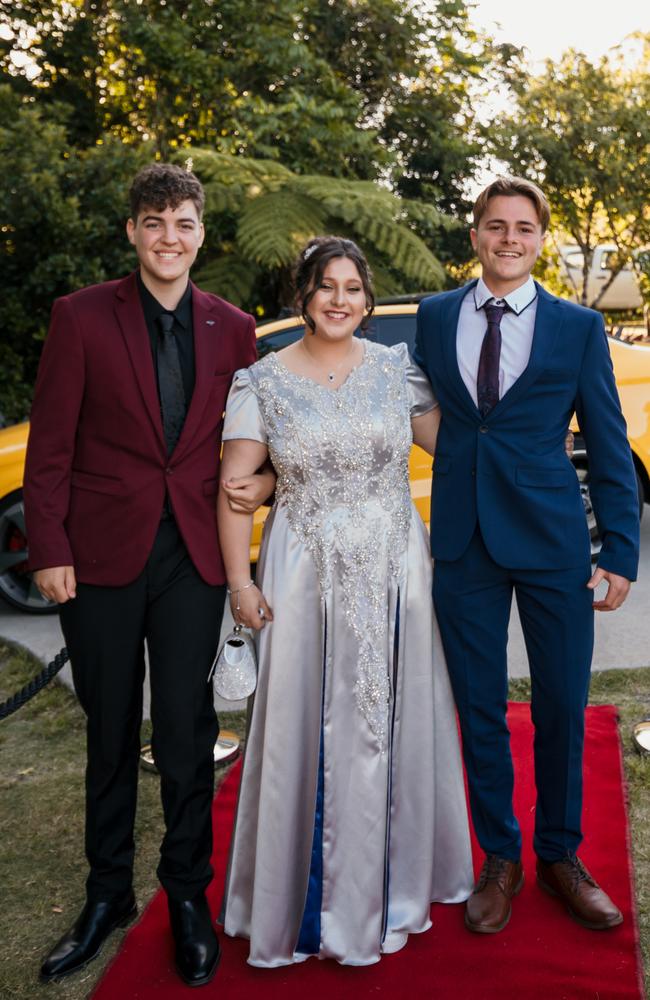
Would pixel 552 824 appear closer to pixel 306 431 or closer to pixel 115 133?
pixel 306 431

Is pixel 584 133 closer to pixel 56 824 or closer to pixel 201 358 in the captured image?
pixel 201 358

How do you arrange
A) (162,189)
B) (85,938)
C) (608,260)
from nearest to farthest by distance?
(162,189), (85,938), (608,260)

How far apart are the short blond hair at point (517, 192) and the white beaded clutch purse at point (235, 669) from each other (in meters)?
1.31

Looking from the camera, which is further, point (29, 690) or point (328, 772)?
point (29, 690)

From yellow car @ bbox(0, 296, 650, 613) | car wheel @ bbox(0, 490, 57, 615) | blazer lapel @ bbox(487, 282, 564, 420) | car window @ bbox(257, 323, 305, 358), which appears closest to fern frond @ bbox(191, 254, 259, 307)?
yellow car @ bbox(0, 296, 650, 613)

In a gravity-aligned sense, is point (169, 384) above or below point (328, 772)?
above

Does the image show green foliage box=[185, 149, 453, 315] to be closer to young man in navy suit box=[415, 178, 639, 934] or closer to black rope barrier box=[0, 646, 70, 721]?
black rope barrier box=[0, 646, 70, 721]

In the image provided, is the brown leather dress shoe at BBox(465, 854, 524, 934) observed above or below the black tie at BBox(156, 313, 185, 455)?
below

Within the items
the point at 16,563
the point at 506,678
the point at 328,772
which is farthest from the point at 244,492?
the point at 16,563

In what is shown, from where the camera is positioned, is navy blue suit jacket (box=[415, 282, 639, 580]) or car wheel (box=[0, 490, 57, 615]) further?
car wheel (box=[0, 490, 57, 615])

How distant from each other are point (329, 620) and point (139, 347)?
860 millimetres

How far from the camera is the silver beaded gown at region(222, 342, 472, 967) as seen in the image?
2.54 metres

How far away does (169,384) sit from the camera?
2.53m

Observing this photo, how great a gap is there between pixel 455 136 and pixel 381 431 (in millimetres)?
9304
